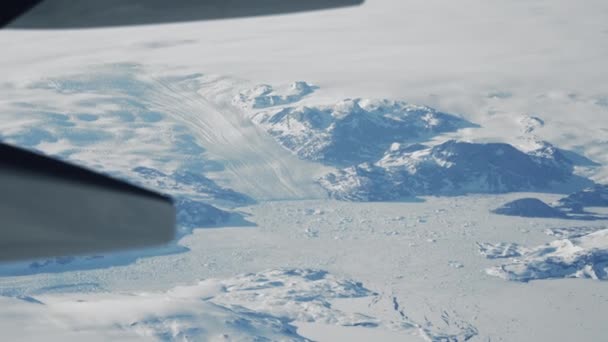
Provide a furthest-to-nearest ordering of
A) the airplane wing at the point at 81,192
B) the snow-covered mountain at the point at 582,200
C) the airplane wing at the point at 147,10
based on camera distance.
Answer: the snow-covered mountain at the point at 582,200
the airplane wing at the point at 147,10
the airplane wing at the point at 81,192

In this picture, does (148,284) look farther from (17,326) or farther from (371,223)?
(371,223)

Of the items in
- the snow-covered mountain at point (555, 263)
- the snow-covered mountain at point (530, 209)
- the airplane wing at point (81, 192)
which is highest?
the airplane wing at point (81, 192)

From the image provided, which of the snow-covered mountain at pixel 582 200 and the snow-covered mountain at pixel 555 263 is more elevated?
the snow-covered mountain at pixel 582 200

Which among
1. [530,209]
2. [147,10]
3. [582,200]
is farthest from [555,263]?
[147,10]

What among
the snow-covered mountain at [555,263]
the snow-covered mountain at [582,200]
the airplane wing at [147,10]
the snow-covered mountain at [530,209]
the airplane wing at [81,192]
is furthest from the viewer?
the snow-covered mountain at [582,200]

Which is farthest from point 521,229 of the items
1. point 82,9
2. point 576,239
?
point 82,9

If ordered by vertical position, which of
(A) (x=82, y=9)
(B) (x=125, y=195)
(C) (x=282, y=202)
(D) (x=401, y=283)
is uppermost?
(A) (x=82, y=9)

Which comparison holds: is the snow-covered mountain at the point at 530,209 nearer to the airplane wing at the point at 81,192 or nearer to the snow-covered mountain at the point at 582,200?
the snow-covered mountain at the point at 582,200

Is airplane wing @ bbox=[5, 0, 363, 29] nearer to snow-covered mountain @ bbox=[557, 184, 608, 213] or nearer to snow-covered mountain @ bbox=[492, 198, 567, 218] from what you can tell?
snow-covered mountain @ bbox=[492, 198, 567, 218]

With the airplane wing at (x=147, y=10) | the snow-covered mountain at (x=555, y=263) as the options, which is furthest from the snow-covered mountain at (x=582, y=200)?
A: the airplane wing at (x=147, y=10)

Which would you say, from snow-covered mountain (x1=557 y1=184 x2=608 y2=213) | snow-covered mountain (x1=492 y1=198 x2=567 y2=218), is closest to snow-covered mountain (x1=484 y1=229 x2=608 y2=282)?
snow-covered mountain (x1=492 y1=198 x2=567 y2=218)

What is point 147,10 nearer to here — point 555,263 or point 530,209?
point 555,263
